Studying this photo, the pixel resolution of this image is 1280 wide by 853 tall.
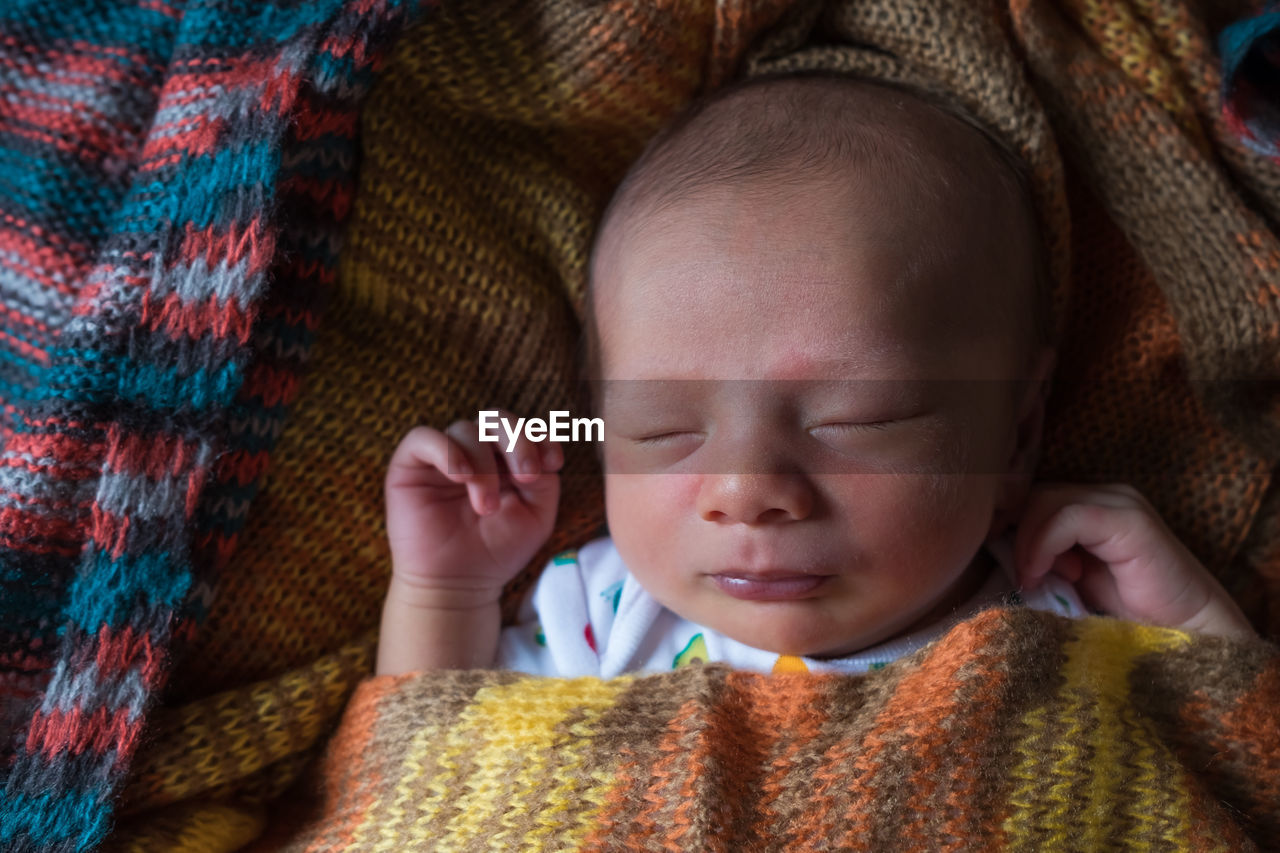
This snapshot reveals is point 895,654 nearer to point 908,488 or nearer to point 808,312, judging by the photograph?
point 908,488

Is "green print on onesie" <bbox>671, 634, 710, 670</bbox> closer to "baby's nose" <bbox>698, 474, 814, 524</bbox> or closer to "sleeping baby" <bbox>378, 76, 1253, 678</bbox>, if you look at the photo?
"sleeping baby" <bbox>378, 76, 1253, 678</bbox>

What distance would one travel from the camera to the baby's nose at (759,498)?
38.4 inches

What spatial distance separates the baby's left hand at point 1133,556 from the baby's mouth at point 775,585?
12.9 inches

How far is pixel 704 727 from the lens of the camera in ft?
3.12

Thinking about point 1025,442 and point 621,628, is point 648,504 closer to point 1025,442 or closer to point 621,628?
point 621,628

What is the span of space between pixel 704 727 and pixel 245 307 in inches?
24.7

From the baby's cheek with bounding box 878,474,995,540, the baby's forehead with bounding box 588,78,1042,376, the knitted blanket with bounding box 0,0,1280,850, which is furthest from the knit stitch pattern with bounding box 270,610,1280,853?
the baby's forehead with bounding box 588,78,1042,376

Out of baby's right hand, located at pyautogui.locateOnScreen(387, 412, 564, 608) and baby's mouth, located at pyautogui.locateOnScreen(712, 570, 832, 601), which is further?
baby's right hand, located at pyautogui.locateOnScreen(387, 412, 564, 608)

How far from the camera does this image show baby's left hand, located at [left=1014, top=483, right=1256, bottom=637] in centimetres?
117

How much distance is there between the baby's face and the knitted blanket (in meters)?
0.10

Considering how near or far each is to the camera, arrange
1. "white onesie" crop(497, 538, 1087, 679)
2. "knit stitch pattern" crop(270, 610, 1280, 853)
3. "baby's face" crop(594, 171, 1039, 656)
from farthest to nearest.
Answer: "white onesie" crop(497, 538, 1087, 679), "baby's face" crop(594, 171, 1039, 656), "knit stitch pattern" crop(270, 610, 1280, 853)

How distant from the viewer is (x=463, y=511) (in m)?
1.25

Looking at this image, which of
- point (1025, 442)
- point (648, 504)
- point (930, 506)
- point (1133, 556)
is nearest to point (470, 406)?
point (648, 504)

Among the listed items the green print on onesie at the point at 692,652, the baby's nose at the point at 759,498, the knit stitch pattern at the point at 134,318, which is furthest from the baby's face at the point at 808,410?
the knit stitch pattern at the point at 134,318
